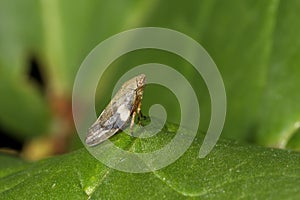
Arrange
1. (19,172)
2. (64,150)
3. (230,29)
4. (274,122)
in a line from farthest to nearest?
1. (64,150)
2. (230,29)
3. (274,122)
4. (19,172)

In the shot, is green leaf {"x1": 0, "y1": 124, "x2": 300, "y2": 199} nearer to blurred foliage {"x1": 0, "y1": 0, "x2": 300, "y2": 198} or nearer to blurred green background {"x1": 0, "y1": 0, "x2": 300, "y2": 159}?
blurred foliage {"x1": 0, "y1": 0, "x2": 300, "y2": 198}

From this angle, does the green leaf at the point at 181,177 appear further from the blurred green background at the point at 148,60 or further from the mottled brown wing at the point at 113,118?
the blurred green background at the point at 148,60

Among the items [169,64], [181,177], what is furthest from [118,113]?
[169,64]

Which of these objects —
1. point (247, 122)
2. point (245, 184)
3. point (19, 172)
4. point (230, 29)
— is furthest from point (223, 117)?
point (245, 184)

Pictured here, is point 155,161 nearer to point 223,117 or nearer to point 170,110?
point 223,117

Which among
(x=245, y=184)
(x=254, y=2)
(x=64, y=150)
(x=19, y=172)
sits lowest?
(x=64, y=150)

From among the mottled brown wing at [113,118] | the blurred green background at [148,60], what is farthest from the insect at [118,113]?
the blurred green background at [148,60]

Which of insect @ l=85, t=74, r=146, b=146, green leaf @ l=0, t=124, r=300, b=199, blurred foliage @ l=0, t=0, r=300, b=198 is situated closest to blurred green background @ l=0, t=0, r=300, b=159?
blurred foliage @ l=0, t=0, r=300, b=198
